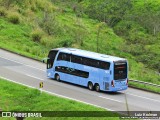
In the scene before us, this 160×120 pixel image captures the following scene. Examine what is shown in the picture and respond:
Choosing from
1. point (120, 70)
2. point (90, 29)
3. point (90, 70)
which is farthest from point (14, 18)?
point (120, 70)

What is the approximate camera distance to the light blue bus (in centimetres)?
3055

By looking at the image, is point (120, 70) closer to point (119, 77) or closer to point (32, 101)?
point (119, 77)

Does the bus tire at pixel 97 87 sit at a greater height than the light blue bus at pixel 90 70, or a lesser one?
lesser

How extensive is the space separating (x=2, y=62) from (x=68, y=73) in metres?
8.39

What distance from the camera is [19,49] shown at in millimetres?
46469

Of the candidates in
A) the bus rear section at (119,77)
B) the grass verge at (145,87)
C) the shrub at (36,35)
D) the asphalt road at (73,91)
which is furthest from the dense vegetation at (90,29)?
the bus rear section at (119,77)

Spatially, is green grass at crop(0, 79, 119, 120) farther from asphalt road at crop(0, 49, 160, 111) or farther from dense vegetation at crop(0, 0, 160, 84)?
dense vegetation at crop(0, 0, 160, 84)

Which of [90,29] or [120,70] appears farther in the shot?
[90,29]

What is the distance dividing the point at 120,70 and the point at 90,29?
4162 centimetres

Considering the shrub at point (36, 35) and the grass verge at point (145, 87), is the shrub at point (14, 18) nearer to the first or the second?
the shrub at point (36, 35)

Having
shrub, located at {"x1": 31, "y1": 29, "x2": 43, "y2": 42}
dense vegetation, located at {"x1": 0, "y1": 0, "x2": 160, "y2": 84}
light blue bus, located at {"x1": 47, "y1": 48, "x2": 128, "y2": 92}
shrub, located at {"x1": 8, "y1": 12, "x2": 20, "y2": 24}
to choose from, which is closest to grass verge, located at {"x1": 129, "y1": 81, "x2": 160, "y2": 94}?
light blue bus, located at {"x1": 47, "y1": 48, "x2": 128, "y2": 92}

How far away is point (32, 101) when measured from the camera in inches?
1042

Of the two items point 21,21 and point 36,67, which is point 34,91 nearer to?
point 36,67

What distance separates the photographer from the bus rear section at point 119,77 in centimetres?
3052
